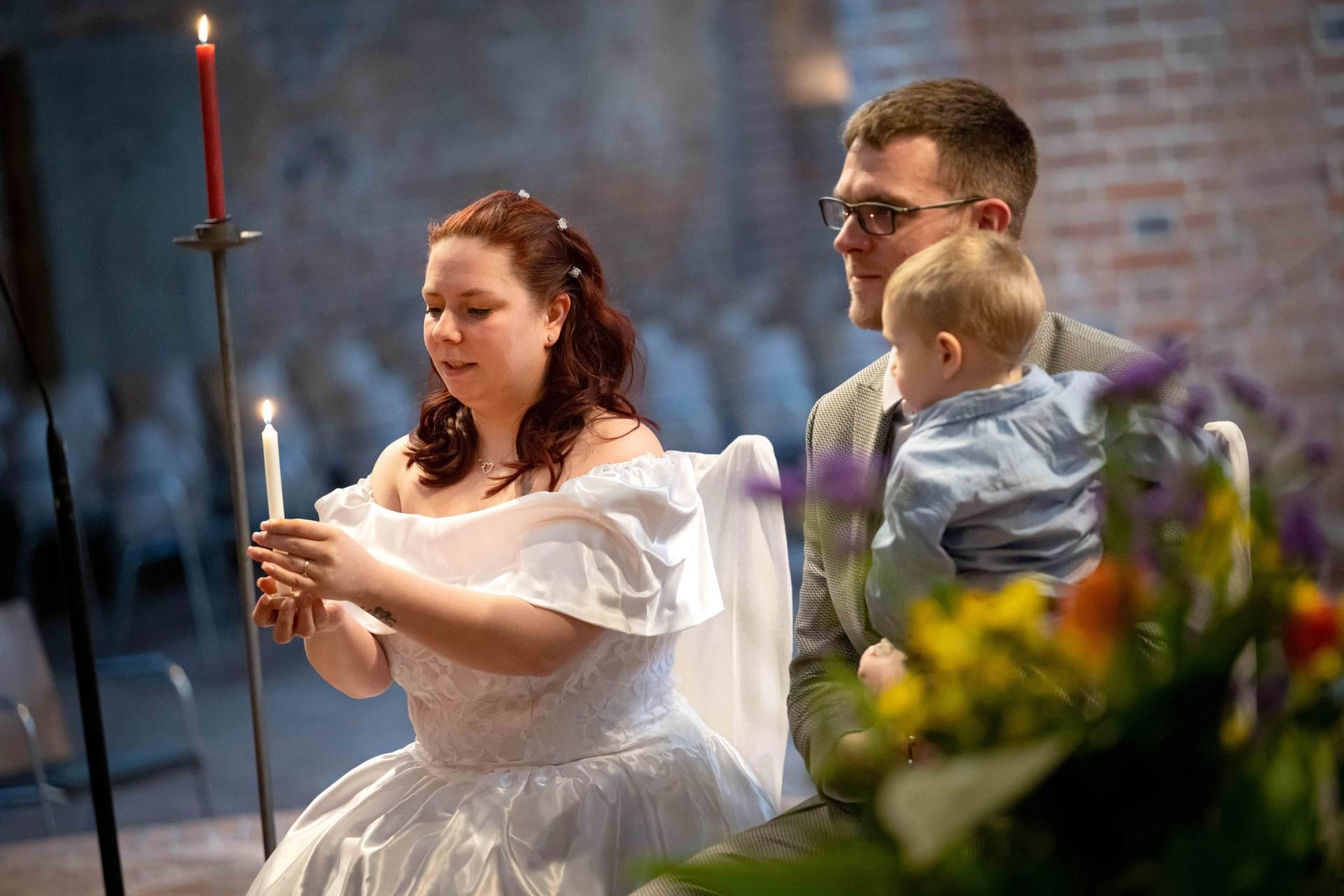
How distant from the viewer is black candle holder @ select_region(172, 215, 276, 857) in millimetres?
1727

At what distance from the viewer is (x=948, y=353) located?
54.6 inches

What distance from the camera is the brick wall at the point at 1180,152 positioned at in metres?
4.95

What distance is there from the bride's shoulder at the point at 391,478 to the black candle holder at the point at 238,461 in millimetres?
210

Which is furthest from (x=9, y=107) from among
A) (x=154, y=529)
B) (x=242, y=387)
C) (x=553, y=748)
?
(x=553, y=748)

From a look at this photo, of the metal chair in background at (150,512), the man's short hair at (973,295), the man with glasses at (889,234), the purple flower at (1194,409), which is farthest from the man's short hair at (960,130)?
the metal chair in background at (150,512)

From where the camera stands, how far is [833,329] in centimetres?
711

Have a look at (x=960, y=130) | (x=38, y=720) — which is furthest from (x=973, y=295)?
(x=38, y=720)

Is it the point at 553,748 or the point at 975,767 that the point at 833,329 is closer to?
the point at 553,748

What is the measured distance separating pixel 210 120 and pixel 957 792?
52.5 inches

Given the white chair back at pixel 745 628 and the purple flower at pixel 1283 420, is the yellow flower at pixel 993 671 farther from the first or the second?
the white chair back at pixel 745 628

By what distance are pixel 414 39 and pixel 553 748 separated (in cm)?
666

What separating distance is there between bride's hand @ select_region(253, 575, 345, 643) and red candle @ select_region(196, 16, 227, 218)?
1.52 feet

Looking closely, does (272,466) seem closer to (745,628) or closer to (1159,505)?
(745,628)

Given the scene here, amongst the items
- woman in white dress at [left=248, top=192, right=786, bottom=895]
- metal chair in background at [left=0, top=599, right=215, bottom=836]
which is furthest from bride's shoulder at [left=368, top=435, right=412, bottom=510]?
metal chair in background at [left=0, top=599, right=215, bottom=836]
